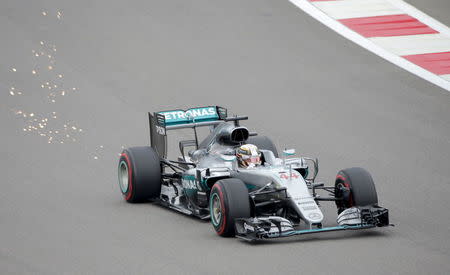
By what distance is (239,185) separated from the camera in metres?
13.8

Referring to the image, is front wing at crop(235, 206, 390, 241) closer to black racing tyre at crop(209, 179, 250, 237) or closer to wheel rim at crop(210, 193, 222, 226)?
black racing tyre at crop(209, 179, 250, 237)

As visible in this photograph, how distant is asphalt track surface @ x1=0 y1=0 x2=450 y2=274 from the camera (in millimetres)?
12906

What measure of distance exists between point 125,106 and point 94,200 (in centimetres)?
562

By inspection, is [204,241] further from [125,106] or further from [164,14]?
[164,14]

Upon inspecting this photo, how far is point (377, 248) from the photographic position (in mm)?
12977

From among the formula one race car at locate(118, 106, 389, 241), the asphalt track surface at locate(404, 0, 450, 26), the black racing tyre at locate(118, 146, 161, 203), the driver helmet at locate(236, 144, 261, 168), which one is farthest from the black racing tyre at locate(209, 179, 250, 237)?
the asphalt track surface at locate(404, 0, 450, 26)

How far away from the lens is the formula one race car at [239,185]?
1361 centimetres

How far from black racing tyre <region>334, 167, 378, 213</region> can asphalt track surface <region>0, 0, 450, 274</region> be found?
51 cm

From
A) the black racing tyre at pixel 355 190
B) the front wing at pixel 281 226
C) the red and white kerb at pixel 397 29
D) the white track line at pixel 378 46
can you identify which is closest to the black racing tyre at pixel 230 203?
the front wing at pixel 281 226

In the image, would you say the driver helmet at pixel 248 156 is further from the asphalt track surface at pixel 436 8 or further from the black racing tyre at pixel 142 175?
the asphalt track surface at pixel 436 8

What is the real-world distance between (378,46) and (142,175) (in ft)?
34.4

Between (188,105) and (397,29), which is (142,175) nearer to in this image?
(188,105)

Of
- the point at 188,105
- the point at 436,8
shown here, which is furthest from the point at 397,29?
the point at 188,105

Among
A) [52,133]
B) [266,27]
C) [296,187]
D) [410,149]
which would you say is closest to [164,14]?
[266,27]
